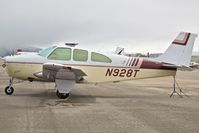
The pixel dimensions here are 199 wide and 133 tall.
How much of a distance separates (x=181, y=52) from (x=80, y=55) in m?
4.38

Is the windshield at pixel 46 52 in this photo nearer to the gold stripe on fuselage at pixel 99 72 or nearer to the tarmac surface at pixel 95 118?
the gold stripe on fuselage at pixel 99 72

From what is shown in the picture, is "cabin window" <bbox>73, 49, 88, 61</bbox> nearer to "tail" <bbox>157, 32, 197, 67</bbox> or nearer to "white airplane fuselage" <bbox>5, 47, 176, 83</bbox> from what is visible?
"white airplane fuselage" <bbox>5, 47, 176, 83</bbox>

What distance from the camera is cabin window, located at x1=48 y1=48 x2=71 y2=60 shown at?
481 inches

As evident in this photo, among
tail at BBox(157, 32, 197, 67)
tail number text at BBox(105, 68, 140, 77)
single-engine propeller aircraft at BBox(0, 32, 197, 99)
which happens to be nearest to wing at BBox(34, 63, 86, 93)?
single-engine propeller aircraft at BBox(0, 32, 197, 99)

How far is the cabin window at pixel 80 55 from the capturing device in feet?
40.4

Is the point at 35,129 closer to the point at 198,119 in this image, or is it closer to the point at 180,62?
the point at 198,119

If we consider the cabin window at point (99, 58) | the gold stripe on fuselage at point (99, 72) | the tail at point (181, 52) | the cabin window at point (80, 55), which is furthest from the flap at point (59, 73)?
the tail at point (181, 52)

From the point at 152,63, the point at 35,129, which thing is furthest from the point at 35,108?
the point at 152,63

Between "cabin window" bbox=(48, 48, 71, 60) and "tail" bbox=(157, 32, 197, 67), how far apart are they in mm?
3925

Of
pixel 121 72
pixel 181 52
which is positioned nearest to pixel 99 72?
Result: pixel 121 72

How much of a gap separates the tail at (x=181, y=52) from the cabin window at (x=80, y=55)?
3.24m

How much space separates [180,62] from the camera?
13383 millimetres

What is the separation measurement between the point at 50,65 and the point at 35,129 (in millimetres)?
4769

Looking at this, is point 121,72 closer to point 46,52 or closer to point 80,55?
point 80,55
